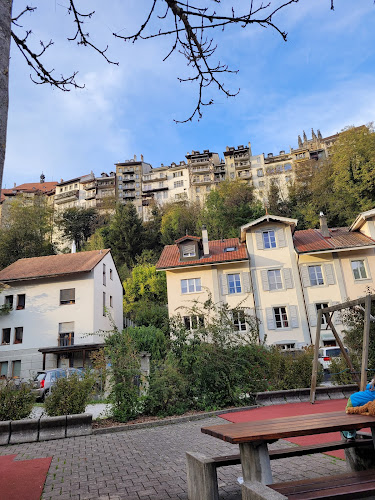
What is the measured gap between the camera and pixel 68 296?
93.5ft

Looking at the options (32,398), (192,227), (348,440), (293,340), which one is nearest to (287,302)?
(293,340)

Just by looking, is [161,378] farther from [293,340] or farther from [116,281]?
[116,281]

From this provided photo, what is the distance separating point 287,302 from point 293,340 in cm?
279

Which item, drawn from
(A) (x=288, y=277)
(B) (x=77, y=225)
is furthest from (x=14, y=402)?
(B) (x=77, y=225)

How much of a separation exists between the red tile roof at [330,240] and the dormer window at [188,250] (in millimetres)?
7898

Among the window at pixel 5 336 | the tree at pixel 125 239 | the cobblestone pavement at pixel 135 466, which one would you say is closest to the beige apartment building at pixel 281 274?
the window at pixel 5 336

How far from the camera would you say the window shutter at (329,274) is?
1045 inches

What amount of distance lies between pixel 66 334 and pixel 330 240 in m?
21.8

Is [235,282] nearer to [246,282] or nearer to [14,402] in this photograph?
[246,282]

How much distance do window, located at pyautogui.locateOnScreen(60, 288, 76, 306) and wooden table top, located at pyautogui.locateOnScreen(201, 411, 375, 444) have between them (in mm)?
26760

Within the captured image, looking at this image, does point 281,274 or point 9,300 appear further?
point 9,300

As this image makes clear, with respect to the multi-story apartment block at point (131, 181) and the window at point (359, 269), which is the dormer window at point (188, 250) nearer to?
the window at point (359, 269)

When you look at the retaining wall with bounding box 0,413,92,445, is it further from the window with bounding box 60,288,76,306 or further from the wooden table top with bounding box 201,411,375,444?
the window with bounding box 60,288,76,306

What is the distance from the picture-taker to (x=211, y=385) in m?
10.2
